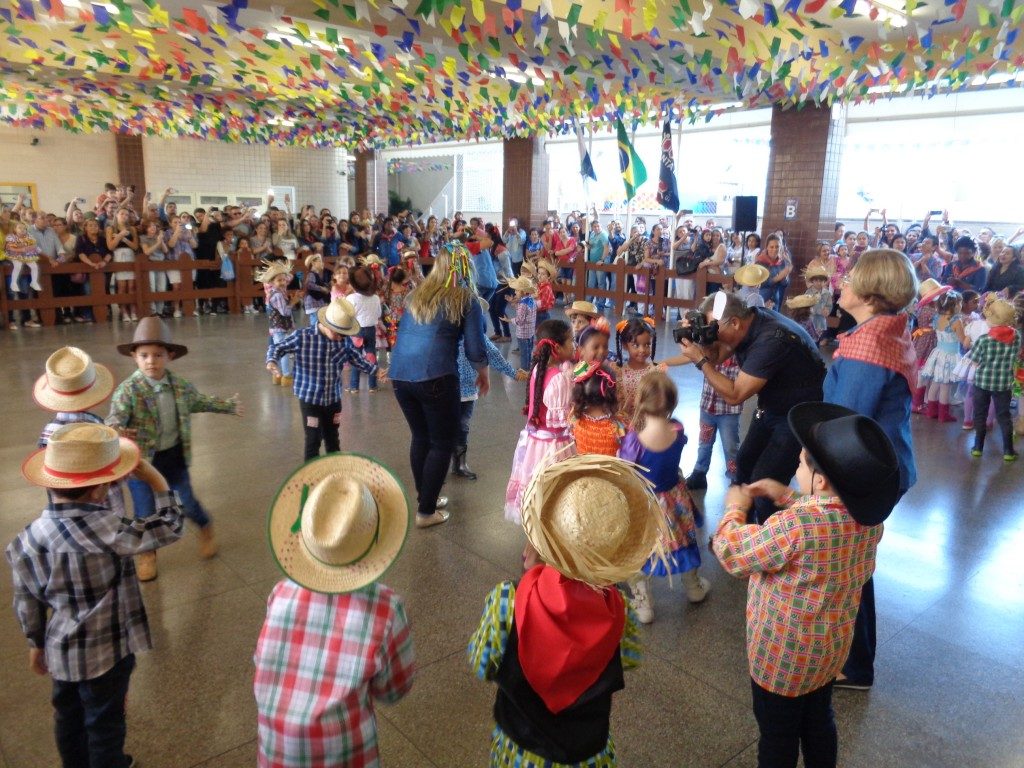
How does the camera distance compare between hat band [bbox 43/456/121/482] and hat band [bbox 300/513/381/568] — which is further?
hat band [bbox 43/456/121/482]

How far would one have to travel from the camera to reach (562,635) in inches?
67.0

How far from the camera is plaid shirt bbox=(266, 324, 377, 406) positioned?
14.9ft

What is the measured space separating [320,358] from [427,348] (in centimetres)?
85

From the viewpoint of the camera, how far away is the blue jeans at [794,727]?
2227 millimetres

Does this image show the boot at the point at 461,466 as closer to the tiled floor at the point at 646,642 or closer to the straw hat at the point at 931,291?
the tiled floor at the point at 646,642

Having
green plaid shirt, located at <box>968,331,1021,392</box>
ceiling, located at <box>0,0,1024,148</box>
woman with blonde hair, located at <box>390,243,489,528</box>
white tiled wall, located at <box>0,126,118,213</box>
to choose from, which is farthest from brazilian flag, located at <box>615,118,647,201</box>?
white tiled wall, located at <box>0,126,118,213</box>

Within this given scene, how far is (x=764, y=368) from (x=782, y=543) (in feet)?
4.75

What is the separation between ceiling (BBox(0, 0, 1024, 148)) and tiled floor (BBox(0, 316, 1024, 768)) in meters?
4.83

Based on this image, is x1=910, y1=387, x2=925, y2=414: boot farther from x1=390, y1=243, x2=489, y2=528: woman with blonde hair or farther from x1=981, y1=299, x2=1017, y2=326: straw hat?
x1=390, y1=243, x2=489, y2=528: woman with blonde hair

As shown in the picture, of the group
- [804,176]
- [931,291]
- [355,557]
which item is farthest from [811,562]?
[804,176]

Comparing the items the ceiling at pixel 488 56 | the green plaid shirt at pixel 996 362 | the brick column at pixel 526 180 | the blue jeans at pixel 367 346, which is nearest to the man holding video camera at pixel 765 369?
the green plaid shirt at pixel 996 362

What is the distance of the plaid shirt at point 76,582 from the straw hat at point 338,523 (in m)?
0.71

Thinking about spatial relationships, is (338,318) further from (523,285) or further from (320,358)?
(523,285)

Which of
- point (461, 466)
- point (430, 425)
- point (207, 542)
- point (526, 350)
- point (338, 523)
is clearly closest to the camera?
point (338, 523)
